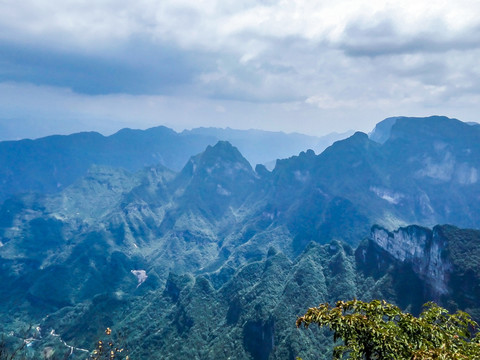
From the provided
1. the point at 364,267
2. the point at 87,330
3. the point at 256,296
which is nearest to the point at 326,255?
the point at 364,267

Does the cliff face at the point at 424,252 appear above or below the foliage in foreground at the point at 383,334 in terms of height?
below

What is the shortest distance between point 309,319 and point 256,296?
366 ft

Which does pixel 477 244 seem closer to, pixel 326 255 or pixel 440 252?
pixel 440 252

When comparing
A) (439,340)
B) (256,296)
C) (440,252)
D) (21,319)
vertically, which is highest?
(439,340)

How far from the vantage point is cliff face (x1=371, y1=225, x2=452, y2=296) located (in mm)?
90575

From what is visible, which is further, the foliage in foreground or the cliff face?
the cliff face

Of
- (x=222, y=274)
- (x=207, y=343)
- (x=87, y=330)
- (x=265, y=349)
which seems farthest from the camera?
(x=222, y=274)

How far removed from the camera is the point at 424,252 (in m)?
102

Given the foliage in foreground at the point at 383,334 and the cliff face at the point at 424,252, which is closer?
the foliage in foreground at the point at 383,334

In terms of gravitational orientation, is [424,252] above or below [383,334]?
below

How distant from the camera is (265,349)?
99.6 metres

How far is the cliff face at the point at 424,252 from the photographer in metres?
90.6

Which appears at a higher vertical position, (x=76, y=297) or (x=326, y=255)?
(x=326, y=255)

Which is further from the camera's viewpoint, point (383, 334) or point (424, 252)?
point (424, 252)
